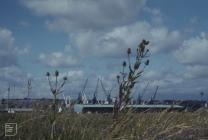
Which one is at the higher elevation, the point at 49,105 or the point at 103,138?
the point at 49,105

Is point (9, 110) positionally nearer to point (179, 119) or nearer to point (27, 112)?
point (27, 112)

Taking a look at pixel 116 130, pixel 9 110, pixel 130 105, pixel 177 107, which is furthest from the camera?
pixel 177 107

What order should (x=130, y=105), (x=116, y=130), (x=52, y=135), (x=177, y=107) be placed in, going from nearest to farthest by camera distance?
(x=52, y=135) → (x=116, y=130) → (x=130, y=105) → (x=177, y=107)

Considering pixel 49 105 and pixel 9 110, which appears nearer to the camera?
pixel 49 105

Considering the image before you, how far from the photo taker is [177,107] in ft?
37.9

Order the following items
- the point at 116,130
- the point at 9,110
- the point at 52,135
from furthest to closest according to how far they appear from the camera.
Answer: the point at 9,110, the point at 116,130, the point at 52,135

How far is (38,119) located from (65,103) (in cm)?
93

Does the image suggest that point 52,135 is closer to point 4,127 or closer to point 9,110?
point 4,127

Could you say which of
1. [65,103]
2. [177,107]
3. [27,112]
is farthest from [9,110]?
[177,107]

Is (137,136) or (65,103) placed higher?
(65,103)

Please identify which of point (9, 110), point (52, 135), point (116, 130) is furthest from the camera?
point (9, 110)

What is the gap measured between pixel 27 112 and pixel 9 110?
565 mm

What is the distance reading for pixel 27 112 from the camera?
33.9 feet

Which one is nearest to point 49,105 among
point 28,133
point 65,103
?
point 65,103
